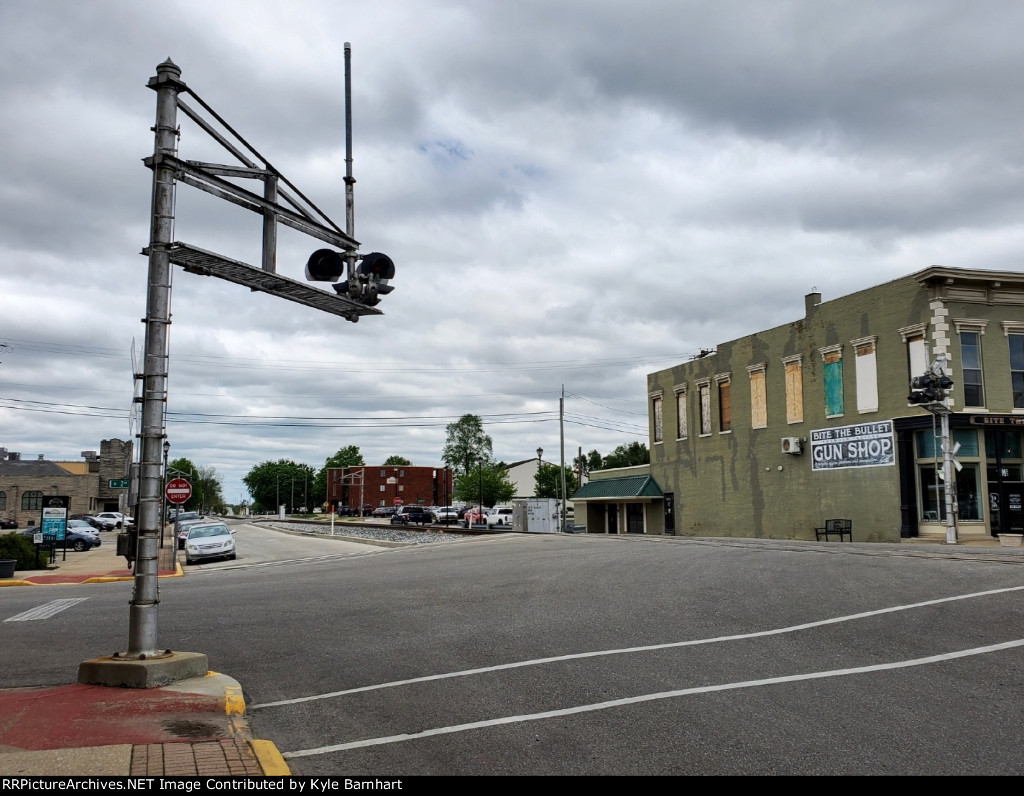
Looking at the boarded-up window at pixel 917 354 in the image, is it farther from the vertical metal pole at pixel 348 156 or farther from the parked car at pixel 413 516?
the parked car at pixel 413 516

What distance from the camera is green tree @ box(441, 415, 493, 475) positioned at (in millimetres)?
122250

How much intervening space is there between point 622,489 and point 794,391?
1528 cm

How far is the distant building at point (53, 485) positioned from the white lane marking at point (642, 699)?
272ft

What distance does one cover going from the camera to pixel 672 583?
50.8ft

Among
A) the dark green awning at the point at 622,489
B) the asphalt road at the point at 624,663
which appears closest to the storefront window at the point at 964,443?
the asphalt road at the point at 624,663

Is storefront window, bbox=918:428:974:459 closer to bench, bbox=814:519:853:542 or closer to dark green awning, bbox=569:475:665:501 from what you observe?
bench, bbox=814:519:853:542

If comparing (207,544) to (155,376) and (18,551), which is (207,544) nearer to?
(18,551)

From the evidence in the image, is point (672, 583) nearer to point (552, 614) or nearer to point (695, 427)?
point (552, 614)

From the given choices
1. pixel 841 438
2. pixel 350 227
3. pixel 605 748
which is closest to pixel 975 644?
A: pixel 605 748

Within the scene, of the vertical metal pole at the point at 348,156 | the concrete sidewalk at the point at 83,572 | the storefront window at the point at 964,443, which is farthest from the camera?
the storefront window at the point at 964,443

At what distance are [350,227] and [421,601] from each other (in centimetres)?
677

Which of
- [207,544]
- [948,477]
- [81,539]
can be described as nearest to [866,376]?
[948,477]

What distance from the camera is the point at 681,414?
46.4 meters

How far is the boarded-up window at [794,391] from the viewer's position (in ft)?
120
